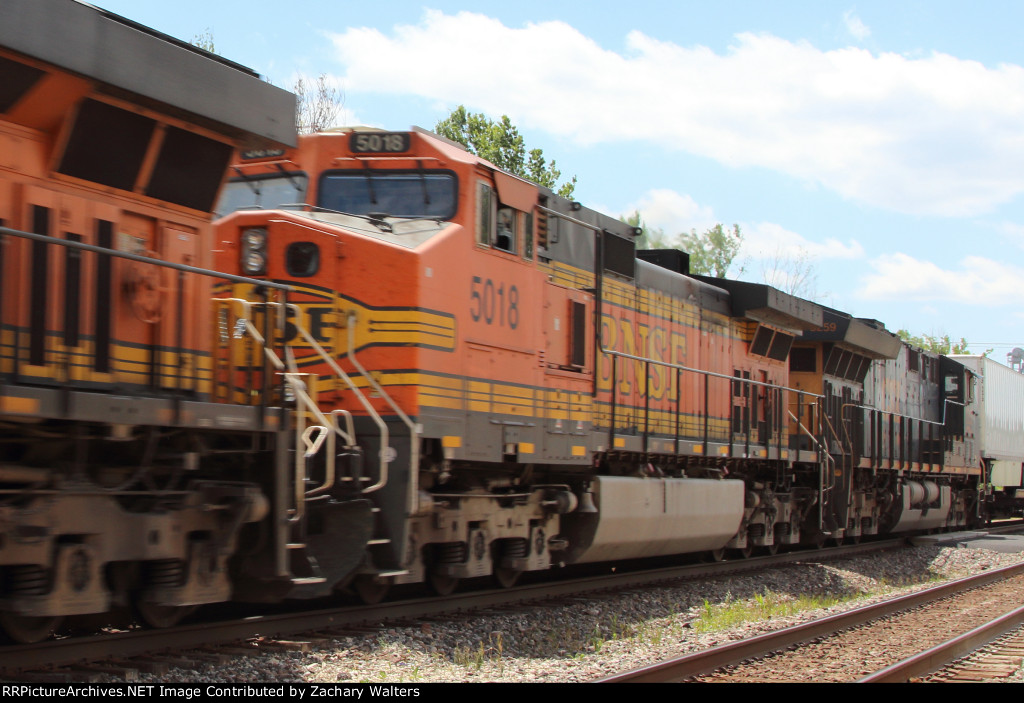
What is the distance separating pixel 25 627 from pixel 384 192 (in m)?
4.28

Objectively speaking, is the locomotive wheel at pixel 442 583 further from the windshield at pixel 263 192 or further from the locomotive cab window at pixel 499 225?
the windshield at pixel 263 192

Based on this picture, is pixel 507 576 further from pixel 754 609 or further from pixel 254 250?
pixel 254 250

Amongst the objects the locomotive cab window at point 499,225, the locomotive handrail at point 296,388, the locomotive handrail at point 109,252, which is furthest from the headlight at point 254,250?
the locomotive cab window at point 499,225

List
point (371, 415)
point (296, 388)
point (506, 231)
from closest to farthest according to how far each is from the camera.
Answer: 1. point (296, 388)
2. point (371, 415)
3. point (506, 231)

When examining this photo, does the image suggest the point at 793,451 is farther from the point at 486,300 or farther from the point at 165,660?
the point at 165,660

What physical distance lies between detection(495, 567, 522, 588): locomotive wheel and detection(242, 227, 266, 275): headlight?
3.82 meters

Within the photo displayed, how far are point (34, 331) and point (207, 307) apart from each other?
50.6 inches

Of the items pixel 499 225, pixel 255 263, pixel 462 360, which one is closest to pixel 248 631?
pixel 462 360

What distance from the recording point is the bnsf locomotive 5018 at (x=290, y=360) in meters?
5.14

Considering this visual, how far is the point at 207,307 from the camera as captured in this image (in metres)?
6.21

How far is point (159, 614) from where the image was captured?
6.29 metres

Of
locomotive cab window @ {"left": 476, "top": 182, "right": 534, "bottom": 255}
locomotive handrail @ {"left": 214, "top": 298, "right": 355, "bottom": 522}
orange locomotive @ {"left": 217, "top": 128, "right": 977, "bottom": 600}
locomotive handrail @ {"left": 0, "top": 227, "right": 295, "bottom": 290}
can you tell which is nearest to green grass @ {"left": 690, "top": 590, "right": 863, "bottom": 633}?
orange locomotive @ {"left": 217, "top": 128, "right": 977, "bottom": 600}

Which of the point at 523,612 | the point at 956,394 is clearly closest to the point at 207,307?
the point at 523,612

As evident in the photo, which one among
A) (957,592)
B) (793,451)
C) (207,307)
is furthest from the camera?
(793,451)
